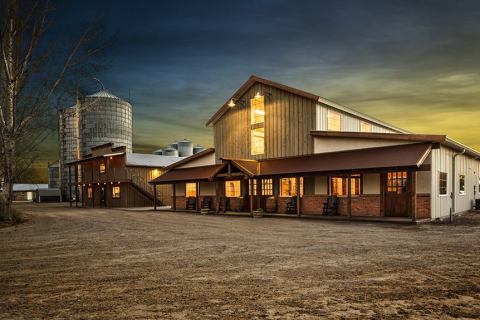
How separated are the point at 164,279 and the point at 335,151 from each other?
47.9 feet

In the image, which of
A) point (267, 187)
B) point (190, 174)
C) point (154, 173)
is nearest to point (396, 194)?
point (267, 187)

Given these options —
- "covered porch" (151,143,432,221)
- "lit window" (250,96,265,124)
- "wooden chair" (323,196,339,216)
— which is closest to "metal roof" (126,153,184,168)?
"covered porch" (151,143,432,221)

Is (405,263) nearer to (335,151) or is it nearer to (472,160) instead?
(335,151)

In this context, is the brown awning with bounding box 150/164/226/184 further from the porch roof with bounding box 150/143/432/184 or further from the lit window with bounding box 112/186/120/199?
the lit window with bounding box 112/186/120/199

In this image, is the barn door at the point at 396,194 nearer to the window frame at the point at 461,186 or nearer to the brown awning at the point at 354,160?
the brown awning at the point at 354,160

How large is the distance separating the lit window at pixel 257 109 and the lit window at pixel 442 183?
1046 centimetres

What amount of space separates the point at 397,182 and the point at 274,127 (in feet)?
26.0

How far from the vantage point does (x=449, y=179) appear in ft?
58.1

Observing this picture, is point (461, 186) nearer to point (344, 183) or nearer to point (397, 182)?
point (397, 182)

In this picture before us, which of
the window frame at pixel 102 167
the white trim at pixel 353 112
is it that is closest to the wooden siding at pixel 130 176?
the window frame at pixel 102 167

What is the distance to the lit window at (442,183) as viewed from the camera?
16.4 meters

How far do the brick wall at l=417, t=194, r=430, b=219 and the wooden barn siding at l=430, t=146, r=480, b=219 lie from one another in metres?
0.20

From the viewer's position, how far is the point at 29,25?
1744 cm

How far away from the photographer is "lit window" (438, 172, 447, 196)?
16.4m
